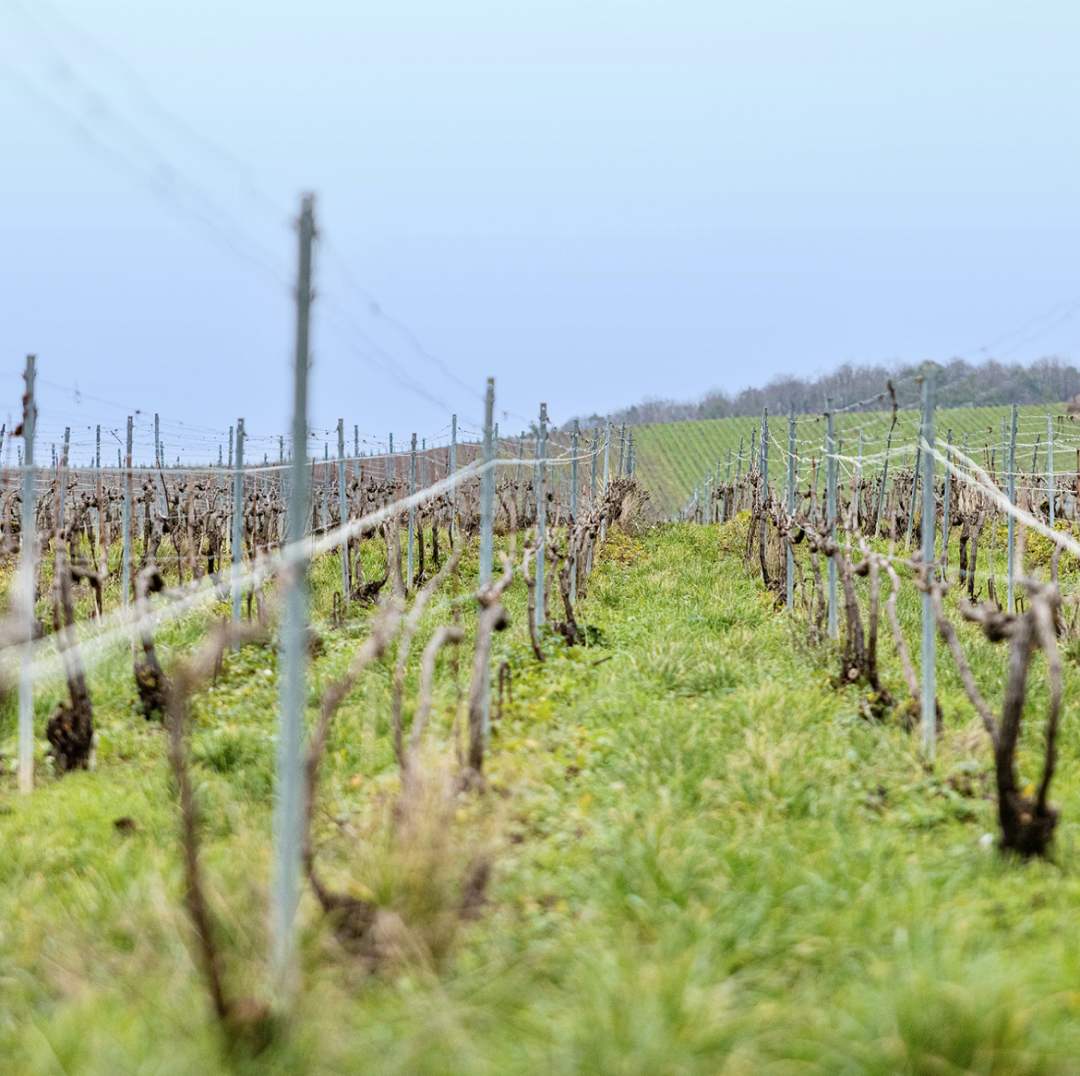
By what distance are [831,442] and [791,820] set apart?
5032 mm

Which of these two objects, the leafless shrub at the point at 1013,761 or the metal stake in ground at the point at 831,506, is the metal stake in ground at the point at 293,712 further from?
the metal stake in ground at the point at 831,506

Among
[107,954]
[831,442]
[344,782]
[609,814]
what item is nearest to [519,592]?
[831,442]

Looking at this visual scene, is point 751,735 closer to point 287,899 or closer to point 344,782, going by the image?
point 344,782

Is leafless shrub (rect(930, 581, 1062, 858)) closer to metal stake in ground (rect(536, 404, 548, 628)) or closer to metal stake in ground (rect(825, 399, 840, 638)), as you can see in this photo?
metal stake in ground (rect(825, 399, 840, 638))

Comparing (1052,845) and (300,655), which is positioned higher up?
(300,655)

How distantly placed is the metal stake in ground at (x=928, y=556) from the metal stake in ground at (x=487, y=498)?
2.55m

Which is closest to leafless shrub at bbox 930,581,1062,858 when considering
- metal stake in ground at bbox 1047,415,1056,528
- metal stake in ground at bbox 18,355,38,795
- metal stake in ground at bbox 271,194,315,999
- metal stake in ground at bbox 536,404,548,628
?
metal stake in ground at bbox 271,194,315,999

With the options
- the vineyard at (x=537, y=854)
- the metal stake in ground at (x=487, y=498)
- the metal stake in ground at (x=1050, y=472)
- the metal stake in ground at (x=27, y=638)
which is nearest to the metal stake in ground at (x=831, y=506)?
the vineyard at (x=537, y=854)

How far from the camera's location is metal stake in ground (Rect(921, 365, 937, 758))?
16.0 ft

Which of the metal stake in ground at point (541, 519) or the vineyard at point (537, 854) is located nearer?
the vineyard at point (537, 854)

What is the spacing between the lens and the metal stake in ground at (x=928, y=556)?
4887 mm

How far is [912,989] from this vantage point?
2355mm

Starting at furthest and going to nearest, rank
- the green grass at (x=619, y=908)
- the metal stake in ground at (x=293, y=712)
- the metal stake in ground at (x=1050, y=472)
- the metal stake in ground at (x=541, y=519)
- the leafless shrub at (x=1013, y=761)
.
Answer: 1. the metal stake in ground at (x=1050, y=472)
2. the metal stake in ground at (x=541, y=519)
3. the leafless shrub at (x=1013, y=761)
4. the metal stake in ground at (x=293, y=712)
5. the green grass at (x=619, y=908)

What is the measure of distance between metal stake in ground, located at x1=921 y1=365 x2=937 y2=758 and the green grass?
151mm
